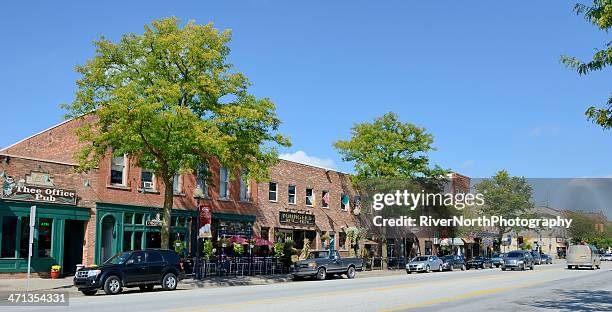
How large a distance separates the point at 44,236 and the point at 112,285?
28.1ft

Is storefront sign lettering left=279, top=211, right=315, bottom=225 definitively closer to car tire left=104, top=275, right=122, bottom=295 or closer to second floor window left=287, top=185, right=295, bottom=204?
second floor window left=287, top=185, right=295, bottom=204

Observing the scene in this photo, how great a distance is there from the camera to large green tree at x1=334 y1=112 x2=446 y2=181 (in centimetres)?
5062

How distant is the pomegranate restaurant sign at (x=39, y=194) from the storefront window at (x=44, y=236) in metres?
1.06

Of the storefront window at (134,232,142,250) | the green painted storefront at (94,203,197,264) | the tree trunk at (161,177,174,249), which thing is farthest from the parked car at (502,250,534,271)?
the tree trunk at (161,177,174,249)

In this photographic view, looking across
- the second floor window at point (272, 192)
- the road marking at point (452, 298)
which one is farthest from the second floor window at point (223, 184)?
the road marking at point (452, 298)

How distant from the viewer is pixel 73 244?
32125mm

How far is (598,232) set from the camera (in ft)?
372

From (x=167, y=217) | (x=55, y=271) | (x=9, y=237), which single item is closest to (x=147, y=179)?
(x=167, y=217)

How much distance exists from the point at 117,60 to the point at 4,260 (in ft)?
33.3

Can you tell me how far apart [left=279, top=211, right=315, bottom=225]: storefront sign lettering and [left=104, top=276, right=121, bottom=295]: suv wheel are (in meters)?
21.0

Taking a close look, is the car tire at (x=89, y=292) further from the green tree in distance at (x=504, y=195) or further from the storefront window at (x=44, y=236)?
the green tree in distance at (x=504, y=195)

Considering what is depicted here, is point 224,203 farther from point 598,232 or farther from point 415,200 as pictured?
point 598,232

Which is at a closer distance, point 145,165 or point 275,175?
point 145,165

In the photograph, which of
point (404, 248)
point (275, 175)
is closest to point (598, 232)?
point (404, 248)
